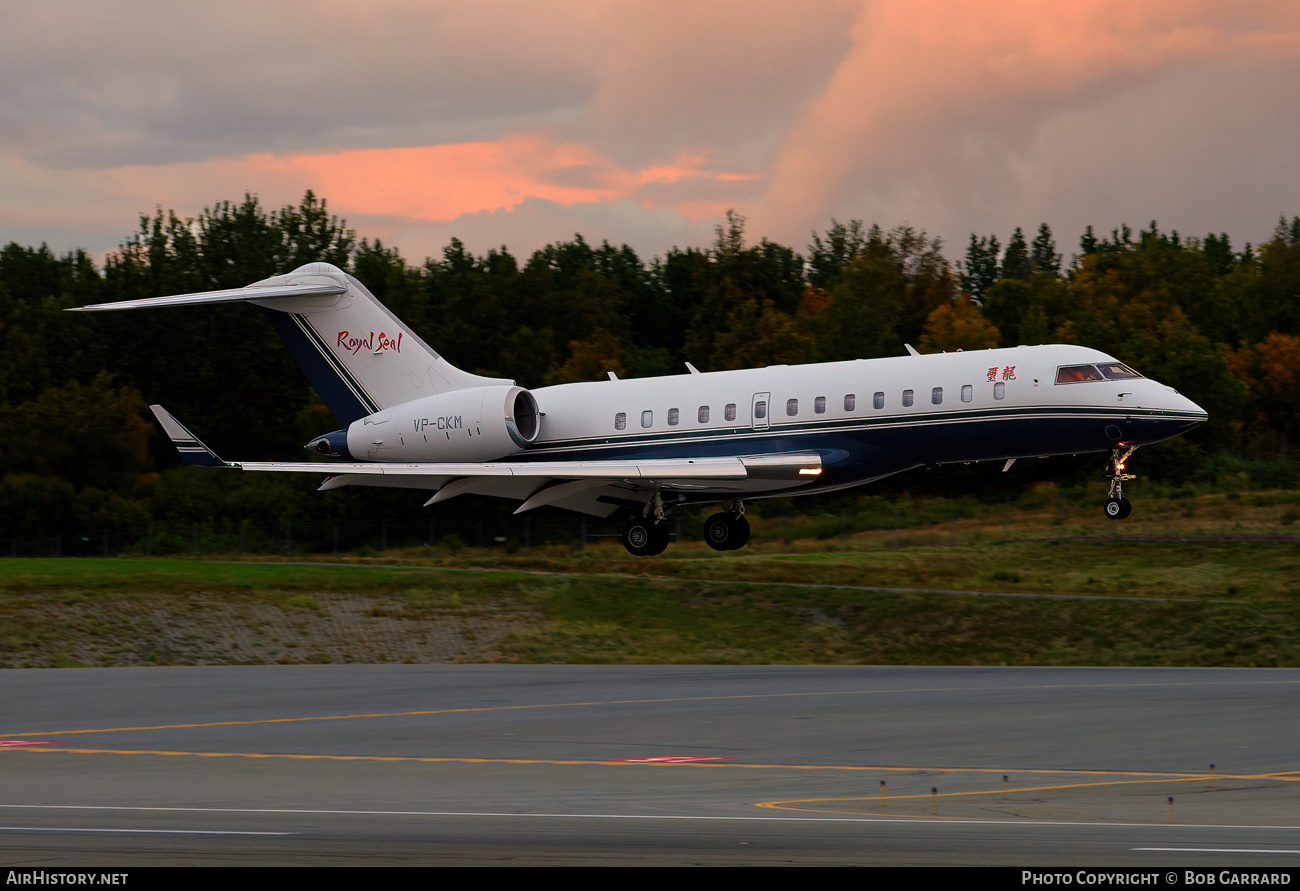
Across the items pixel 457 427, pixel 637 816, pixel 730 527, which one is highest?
pixel 457 427

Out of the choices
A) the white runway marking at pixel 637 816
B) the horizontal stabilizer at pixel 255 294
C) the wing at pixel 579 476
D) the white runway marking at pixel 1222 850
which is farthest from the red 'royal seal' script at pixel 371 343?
the white runway marking at pixel 1222 850

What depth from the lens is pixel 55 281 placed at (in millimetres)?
106750

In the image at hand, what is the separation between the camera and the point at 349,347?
39469 millimetres

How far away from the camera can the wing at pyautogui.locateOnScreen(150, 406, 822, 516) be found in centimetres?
3300

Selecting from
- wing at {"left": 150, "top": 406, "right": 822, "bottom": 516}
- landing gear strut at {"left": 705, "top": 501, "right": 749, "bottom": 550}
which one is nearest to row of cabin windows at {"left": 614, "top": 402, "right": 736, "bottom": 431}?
wing at {"left": 150, "top": 406, "right": 822, "bottom": 516}

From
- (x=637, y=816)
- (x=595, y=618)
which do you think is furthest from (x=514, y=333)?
(x=637, y=816)

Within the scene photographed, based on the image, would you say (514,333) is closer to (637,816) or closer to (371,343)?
(371,343)

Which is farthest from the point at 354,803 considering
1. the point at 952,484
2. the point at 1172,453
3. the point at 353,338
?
the point at 1172,453

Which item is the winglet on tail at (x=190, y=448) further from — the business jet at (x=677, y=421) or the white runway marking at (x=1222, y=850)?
the white runway marking at (x=1222, y=850)

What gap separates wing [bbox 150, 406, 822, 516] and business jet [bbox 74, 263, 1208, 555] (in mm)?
46

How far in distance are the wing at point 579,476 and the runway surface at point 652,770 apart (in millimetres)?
4262

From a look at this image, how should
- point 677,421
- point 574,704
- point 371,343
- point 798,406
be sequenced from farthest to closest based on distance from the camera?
point 371,343
point 677,421
point 798,406
point 574,704

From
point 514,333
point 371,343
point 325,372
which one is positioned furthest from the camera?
point 514,333

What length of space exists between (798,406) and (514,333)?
58.5 m
